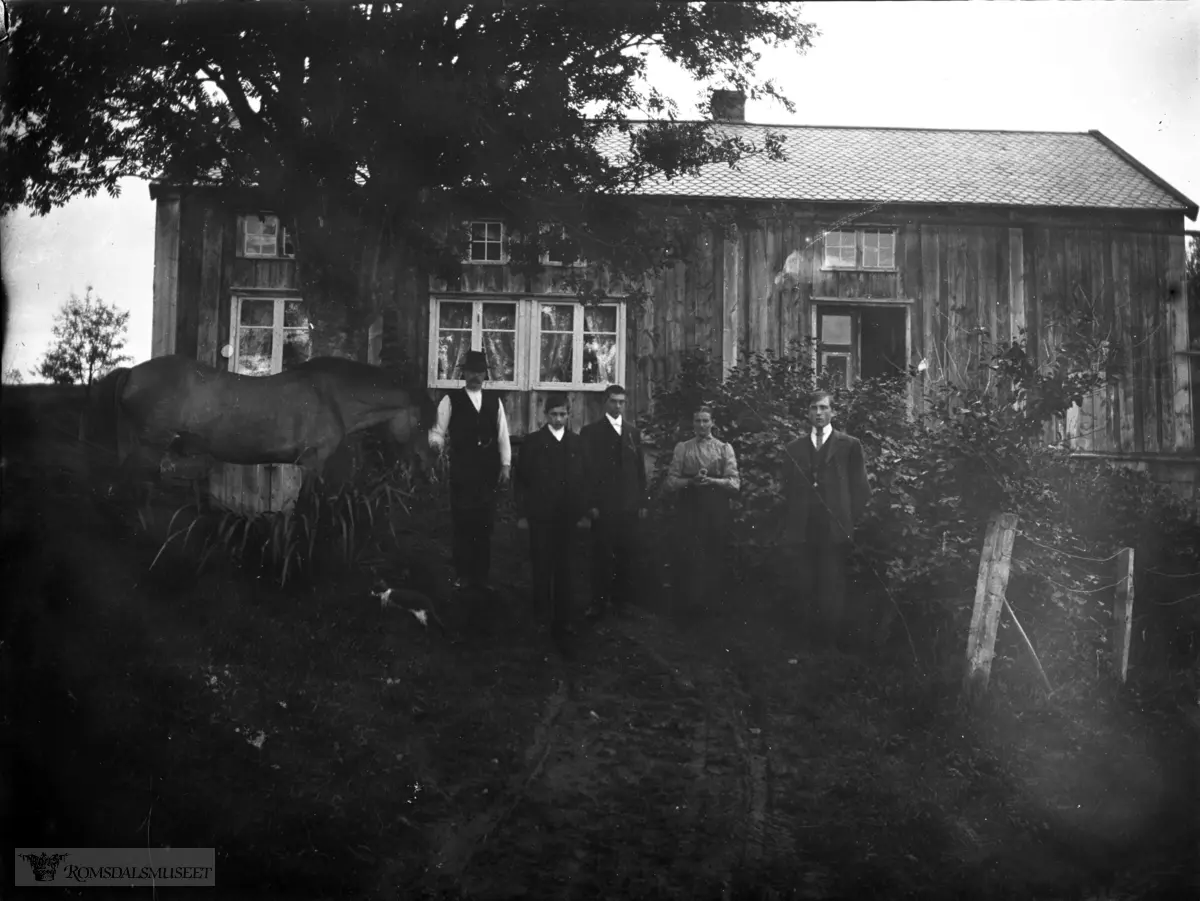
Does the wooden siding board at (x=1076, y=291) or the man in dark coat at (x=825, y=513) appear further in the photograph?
the wooden siding board at (x=1076, y=291)

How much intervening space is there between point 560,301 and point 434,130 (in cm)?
319

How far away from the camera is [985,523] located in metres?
6.00

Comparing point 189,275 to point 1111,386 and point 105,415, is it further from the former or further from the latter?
point 1111,386

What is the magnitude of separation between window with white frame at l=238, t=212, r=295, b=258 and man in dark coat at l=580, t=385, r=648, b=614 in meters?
2.39

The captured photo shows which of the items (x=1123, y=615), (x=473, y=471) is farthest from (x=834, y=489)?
(x=473, y=471)

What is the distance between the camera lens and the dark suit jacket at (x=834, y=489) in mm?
6289

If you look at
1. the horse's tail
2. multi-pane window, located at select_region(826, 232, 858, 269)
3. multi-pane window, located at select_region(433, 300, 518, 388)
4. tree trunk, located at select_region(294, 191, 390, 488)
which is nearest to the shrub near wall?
multi-pane window, located at select_region(826, 232, 858, 269)

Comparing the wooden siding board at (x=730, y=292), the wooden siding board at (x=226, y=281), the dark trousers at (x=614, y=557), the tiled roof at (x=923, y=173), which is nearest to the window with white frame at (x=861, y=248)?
the tiled roof at (x=923, y=173)

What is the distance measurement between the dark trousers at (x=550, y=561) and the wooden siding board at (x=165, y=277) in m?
2.53

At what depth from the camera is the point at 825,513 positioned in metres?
6.32

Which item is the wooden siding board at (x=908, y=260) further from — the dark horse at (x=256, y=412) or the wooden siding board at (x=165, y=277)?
the wooden siding board at (x=165, y=277)

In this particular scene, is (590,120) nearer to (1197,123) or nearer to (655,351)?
(655,351)

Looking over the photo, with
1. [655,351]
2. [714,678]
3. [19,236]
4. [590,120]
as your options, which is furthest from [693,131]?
[19,236]

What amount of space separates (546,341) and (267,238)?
3048mm
